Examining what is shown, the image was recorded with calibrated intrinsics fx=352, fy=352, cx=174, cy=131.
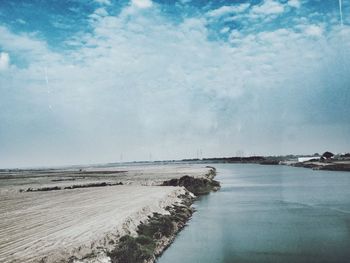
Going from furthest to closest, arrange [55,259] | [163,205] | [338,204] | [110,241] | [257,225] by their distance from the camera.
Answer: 1. [338,204]
2. [163,205]
3. [257,225]
4. [110,241]
5. [55,259]

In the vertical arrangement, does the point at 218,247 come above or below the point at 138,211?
below

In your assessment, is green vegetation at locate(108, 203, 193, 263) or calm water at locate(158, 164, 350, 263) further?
calm water at locate(158, 164, 350, 263)

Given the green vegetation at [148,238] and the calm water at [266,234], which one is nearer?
the green vegetation at [148,238]

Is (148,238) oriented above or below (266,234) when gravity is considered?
above

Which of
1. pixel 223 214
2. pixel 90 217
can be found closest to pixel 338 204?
pixel 223 214

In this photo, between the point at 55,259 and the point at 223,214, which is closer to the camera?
the point at 55,259

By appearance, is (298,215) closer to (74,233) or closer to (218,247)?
(218,247)

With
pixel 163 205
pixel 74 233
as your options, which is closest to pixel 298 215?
pixel 163 205

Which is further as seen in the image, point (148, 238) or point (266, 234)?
point (266, 234)

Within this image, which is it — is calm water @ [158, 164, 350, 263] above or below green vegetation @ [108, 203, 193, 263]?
below

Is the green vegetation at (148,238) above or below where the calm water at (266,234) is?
above

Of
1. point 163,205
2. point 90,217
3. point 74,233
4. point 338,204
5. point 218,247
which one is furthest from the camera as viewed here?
point 338,204
